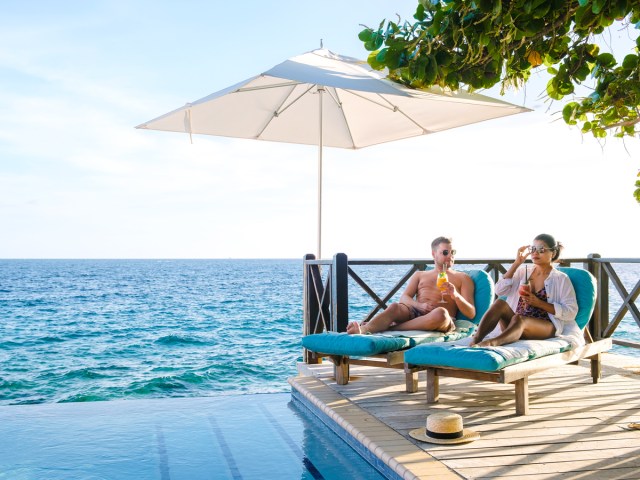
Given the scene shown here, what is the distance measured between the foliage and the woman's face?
117 cm

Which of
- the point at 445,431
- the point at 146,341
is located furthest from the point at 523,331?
the point at 146,341

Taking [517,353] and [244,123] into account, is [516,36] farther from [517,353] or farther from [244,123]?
[244,123]

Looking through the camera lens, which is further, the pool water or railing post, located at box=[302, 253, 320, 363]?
railing post, located at box=[302, 253, 320, 363]

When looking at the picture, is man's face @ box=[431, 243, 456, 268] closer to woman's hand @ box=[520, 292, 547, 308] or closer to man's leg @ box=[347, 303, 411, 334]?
man's leg @ box=[347, 303, 411, 334]

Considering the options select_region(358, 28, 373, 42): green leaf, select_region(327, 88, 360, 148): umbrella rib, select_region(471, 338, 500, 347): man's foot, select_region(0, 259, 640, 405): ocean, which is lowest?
select_region(0, 259, 640, 405): ocean

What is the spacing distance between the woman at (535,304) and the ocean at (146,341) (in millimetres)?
5850

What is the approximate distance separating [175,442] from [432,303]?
239 cm

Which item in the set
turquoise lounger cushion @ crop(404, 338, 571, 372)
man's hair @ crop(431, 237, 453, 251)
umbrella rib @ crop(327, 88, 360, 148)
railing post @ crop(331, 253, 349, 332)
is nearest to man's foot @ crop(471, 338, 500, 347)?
turquoise lounger cushion @ crop(404, 338, 571, 372)

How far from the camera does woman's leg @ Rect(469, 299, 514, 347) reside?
4.52 m

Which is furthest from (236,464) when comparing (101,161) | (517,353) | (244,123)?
(101,161)

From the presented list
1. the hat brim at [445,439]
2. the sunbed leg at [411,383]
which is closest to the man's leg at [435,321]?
the sunbed leg at [411,383]

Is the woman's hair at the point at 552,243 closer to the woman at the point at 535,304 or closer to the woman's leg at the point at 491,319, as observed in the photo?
the woman at the point at 535,304

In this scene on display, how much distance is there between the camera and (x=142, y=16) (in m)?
19.4

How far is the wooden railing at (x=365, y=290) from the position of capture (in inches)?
224
